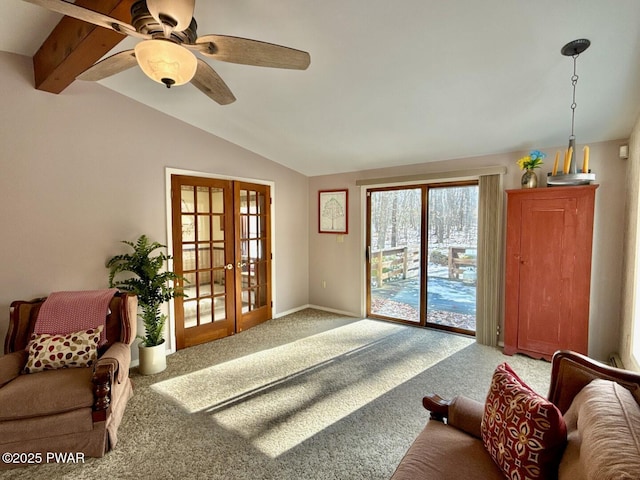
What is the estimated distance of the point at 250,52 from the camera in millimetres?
1714

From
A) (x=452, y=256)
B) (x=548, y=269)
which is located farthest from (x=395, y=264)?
(x=548, y=269)

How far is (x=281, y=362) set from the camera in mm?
3396

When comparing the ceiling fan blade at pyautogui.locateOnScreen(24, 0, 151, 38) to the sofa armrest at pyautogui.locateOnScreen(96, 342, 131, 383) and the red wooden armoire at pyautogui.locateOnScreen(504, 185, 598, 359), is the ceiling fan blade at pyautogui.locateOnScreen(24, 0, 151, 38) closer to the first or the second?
the sofa armrest at pyautogui.locateOnScreen(96, 342, 131, 383)

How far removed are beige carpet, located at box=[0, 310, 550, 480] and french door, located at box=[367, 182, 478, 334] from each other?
454 mm

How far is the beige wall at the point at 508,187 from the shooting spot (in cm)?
314

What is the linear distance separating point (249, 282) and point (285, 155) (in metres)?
1.93

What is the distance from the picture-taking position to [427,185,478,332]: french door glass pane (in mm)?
4082

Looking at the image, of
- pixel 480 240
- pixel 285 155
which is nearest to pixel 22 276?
pixel 285 155

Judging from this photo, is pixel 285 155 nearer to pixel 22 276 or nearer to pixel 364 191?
pixel 364 191

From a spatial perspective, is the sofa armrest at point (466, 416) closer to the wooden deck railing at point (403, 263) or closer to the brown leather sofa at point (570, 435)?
the brown leather sofa at point (570, 435)

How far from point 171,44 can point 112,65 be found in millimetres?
758

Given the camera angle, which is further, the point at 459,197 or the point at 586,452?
the point at 459,197

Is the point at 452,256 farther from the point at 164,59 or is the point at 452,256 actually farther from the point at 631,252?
the point at 164,59

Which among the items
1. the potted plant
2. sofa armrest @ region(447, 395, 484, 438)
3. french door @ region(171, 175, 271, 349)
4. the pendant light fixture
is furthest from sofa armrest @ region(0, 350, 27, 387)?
the pendant light fixture
